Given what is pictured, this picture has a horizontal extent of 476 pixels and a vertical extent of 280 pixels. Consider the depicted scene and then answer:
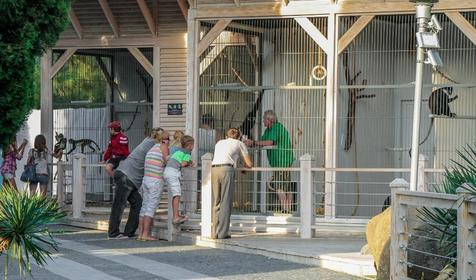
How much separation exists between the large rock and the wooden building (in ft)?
12.9

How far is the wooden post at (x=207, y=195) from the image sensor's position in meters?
15.9

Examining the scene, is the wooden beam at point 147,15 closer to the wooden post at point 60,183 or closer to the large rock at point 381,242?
the wooden post at point 60,183

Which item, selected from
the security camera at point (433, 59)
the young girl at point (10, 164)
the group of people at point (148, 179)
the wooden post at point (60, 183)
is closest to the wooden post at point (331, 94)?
the group of people at point (148, 179)

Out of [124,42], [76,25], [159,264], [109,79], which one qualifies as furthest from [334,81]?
[109,79]

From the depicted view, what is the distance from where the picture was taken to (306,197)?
51.4 feet

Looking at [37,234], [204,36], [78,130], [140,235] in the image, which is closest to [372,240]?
[37,234]

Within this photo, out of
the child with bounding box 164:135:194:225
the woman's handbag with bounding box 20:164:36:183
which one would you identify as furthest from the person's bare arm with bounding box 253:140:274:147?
the woman's handbag with bounding box 20:164:36:183

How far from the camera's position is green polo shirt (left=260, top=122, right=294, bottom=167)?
57.4ft

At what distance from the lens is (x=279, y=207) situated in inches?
672

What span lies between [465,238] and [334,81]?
7.92 m

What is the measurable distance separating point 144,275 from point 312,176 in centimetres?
398

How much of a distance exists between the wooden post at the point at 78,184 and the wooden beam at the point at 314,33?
485 centimetres

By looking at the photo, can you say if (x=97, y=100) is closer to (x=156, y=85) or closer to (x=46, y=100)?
(x=46, y=100)

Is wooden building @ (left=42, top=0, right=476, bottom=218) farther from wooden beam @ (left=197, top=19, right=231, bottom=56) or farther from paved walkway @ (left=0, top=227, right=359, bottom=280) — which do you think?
paved walkway @ (left=0, top=227, right=359, bottom=280)
